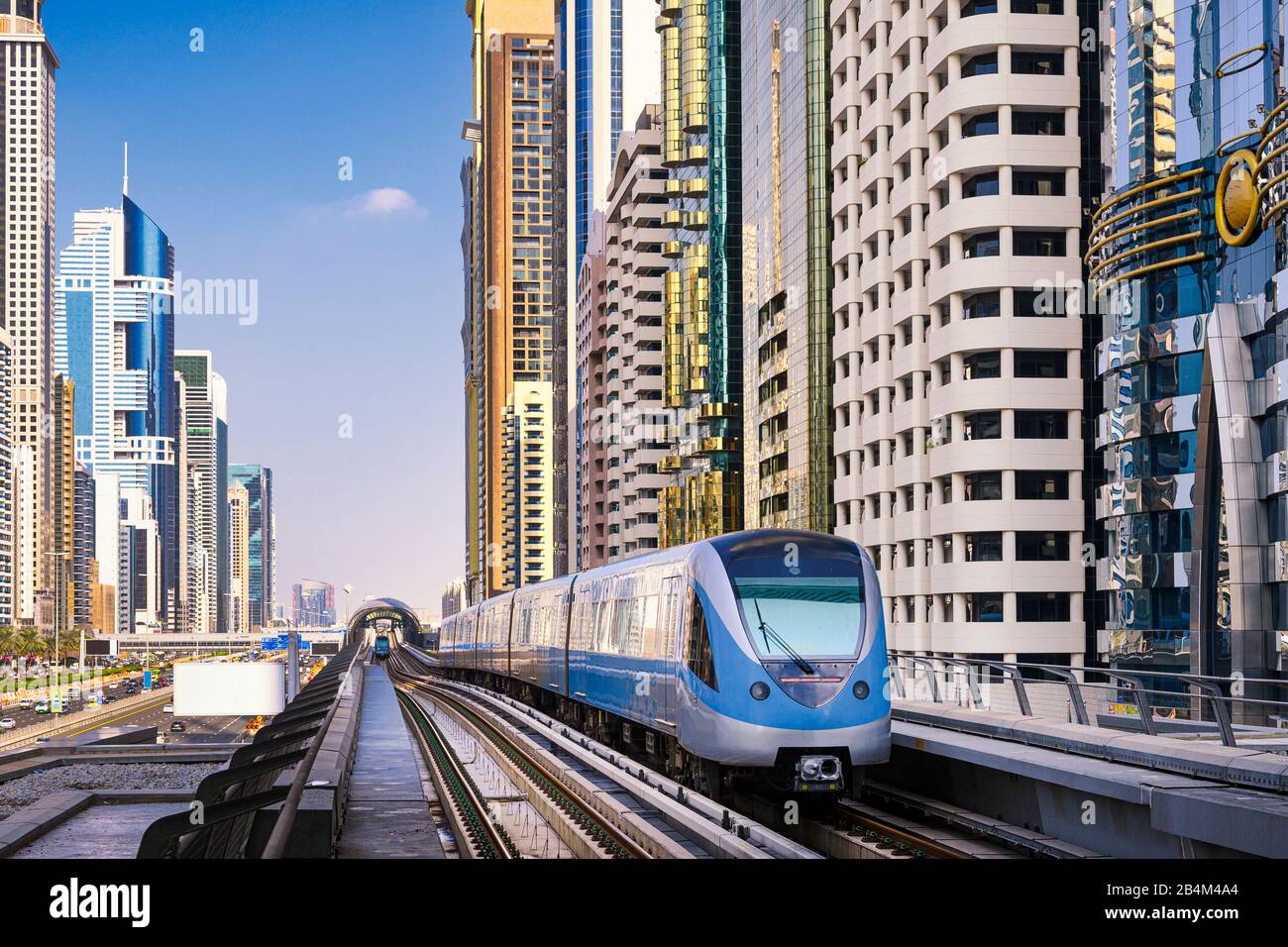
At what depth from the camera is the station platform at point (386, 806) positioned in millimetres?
17922

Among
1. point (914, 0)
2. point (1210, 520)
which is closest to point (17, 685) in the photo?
point (914, 0)

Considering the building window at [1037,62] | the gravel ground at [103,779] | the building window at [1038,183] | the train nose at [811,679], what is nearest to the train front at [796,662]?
the train nose at [811,679]

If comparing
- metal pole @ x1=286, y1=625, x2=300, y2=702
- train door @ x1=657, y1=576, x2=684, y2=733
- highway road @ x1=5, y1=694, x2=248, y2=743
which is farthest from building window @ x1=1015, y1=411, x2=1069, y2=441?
highway road @ x1=5, y1=694, x2=248, y2=743

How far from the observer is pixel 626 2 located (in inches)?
7234

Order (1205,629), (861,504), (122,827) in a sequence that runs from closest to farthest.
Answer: (122,827) < (1205,629) < (861,504)

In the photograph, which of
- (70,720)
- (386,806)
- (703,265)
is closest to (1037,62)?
(703,265)

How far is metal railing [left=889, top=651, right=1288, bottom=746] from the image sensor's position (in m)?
17.2

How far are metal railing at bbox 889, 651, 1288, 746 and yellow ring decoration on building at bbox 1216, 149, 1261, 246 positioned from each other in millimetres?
20335

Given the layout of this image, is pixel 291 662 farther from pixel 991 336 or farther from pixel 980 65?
pixel 980 65

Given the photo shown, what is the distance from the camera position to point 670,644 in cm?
2345

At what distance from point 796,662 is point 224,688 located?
1897 inches

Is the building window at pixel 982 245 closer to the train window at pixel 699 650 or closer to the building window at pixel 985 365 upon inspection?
the building window at pixel 985 365
